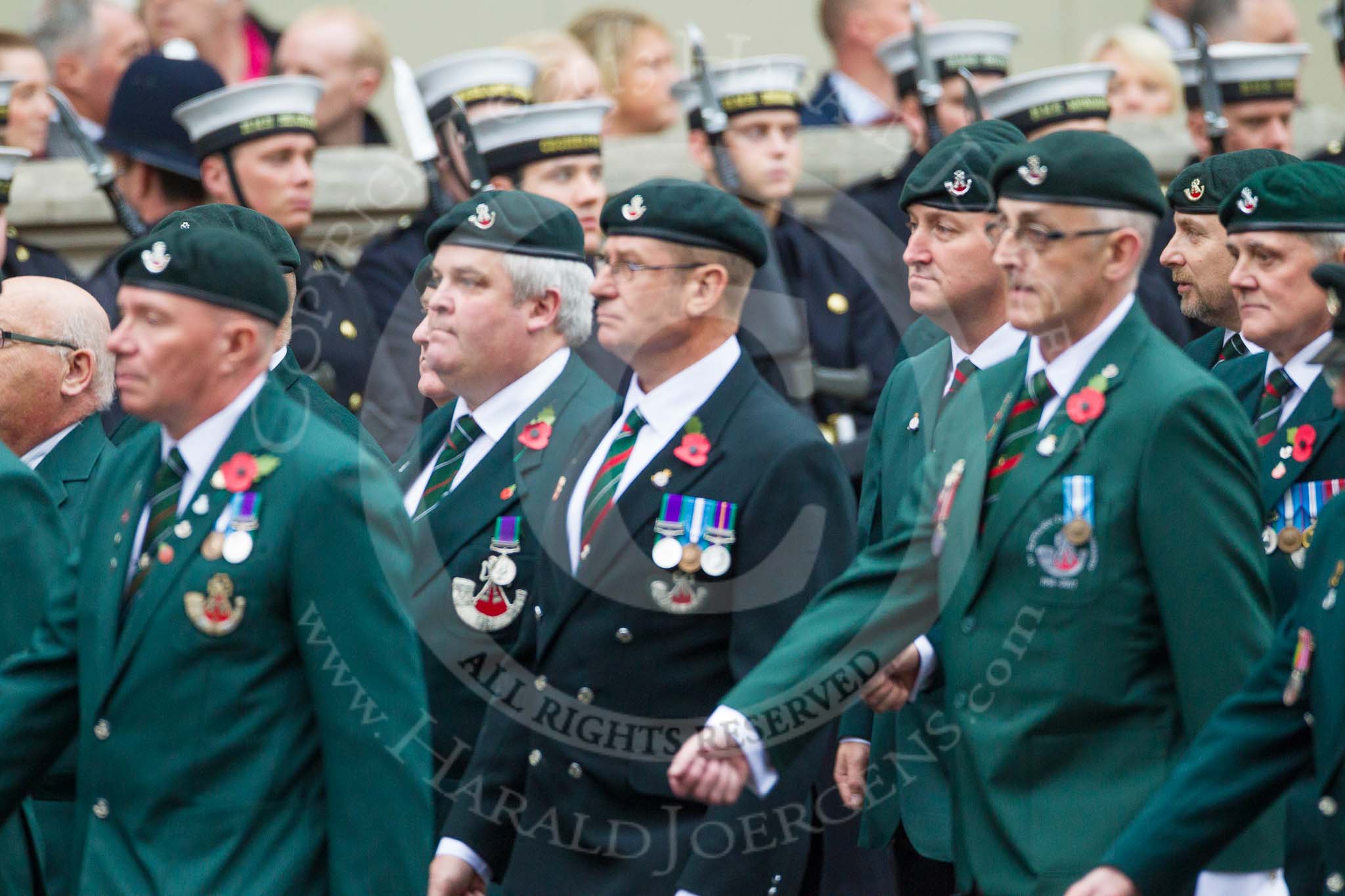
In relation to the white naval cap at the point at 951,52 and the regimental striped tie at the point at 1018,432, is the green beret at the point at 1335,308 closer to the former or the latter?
the regimental striped tie at the point at 1018,432

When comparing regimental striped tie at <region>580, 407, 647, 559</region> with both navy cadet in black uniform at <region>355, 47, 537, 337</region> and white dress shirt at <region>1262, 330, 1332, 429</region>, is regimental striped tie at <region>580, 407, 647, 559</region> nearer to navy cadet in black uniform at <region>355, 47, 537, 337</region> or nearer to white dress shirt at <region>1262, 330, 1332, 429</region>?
white dress shirt at <region>1262, 330, 1332, 429</region>

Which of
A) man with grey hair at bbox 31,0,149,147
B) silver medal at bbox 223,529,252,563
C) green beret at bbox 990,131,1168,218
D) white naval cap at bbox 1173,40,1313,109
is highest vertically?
man with grey hair at bbox 31,0,149,147

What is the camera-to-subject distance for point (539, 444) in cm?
530

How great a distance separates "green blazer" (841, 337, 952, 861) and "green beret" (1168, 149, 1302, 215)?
769 mm

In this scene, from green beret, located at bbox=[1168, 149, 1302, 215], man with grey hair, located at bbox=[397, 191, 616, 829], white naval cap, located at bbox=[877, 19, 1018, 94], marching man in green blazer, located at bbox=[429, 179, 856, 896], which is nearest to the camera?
marching man in green blazer, located at bbox=[429, 179, 856, 896]

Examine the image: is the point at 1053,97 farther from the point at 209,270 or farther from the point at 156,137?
the point at 209,270

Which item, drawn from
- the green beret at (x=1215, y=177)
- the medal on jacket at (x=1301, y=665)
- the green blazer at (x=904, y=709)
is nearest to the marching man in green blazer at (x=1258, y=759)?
the medal on jacket at (x=1301, y=665)

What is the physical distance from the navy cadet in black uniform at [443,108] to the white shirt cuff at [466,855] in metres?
A: 2.92

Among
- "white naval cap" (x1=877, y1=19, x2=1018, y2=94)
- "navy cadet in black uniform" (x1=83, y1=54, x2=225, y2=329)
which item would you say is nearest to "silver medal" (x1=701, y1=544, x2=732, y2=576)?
"navy cadet in black uniform" (x1=83, y1=54, x2=225, y2=329)

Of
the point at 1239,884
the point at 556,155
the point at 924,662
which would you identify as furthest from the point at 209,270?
the point at 556,155

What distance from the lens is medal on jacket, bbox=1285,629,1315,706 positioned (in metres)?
3.71

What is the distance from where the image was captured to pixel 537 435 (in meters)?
5.33

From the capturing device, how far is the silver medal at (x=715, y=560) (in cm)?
462

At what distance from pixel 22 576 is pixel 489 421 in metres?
1.22
